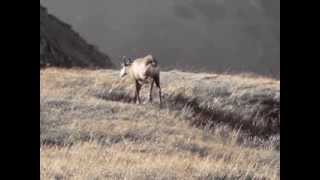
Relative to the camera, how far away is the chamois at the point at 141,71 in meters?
12.9

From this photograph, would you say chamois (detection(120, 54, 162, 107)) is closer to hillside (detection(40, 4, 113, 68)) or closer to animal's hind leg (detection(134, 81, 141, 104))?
animal's hind leg (detection(134, 81, 141, 104))

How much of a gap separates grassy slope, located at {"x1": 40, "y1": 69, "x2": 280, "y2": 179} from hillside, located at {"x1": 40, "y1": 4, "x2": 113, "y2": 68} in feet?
0.72

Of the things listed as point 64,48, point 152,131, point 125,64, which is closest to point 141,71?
point 125,64

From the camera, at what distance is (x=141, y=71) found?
13.0 m

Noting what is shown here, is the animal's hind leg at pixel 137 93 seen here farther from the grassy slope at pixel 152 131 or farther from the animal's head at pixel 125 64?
the animal's head at pixel 125 64

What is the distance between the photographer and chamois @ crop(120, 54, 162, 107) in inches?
506

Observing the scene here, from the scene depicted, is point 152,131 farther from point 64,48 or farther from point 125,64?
point 64,48

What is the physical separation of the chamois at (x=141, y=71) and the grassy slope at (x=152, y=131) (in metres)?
0.16

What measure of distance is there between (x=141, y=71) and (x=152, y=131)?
46.1 inches

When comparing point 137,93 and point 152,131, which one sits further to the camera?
point 137,93
